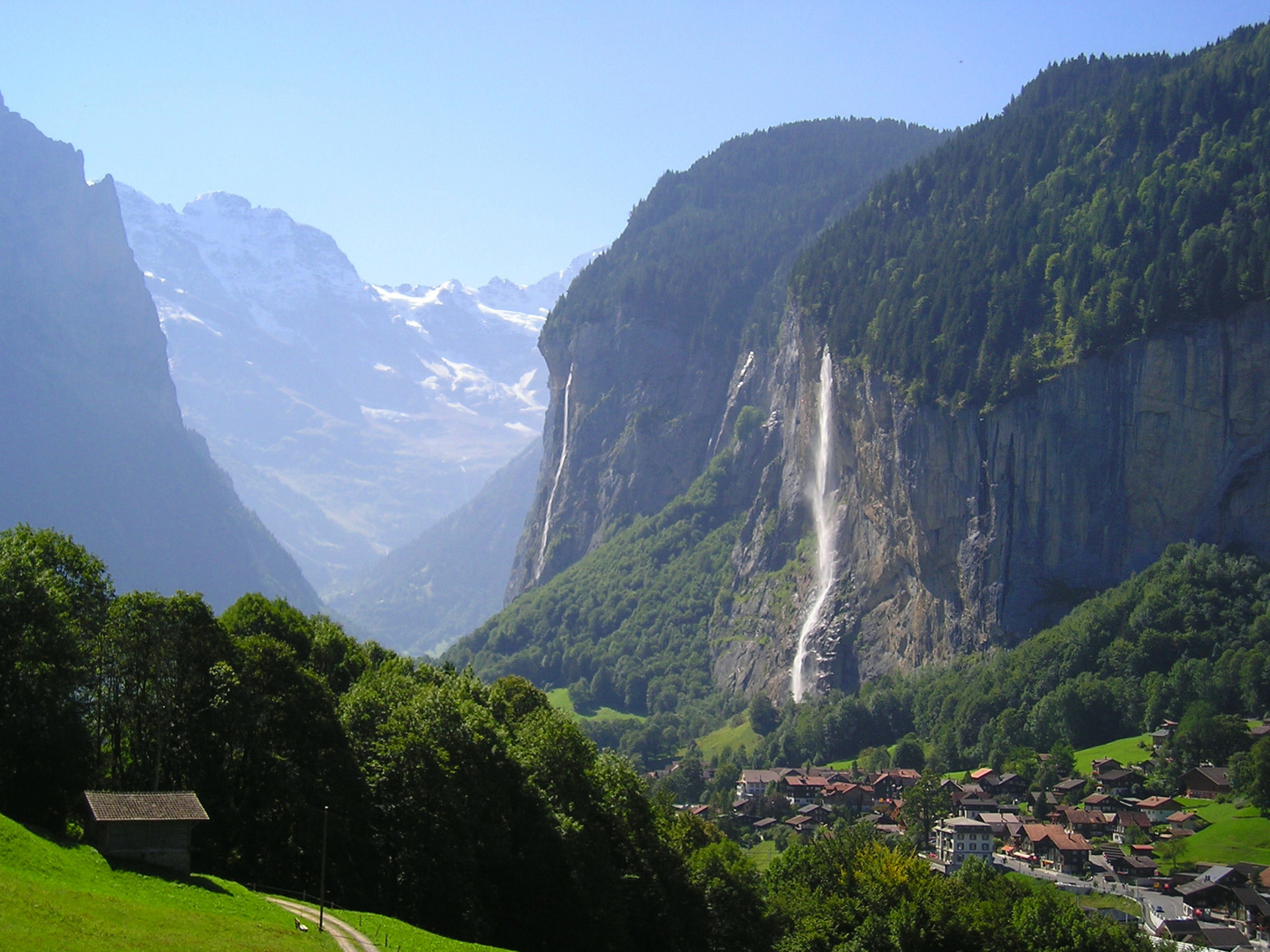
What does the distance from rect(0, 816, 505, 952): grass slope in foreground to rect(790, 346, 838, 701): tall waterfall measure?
134 m

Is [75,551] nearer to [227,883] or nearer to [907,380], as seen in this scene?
[227,883]

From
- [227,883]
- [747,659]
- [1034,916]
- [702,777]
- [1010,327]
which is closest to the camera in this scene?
[227,883]

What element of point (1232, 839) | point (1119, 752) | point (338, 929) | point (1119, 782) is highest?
point (1119, 752)

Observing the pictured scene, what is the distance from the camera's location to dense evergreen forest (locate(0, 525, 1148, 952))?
43.8 meters

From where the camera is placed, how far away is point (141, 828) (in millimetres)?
38094

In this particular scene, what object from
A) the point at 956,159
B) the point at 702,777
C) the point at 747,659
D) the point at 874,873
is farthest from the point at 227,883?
the point at 956,159

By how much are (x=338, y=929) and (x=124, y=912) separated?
25.7ft

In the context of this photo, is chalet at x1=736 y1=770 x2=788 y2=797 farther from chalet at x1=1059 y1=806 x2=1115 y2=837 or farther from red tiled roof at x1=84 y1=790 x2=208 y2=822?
red tiled roof at x1=84 y1=790 x2=208 y2=822

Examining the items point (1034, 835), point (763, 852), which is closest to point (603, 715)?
point (763, 852)

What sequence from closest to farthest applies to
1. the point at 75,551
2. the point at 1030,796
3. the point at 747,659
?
1. the point at 75,551
2. the point at 1030,796
3. the point at 747,659

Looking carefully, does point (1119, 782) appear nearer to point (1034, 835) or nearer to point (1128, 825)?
point (1128, 825)

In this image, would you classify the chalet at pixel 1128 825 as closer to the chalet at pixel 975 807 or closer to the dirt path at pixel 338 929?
the chalet at pixel 975 807

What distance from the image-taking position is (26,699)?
4119cm

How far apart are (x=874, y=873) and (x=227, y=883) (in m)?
35.1
